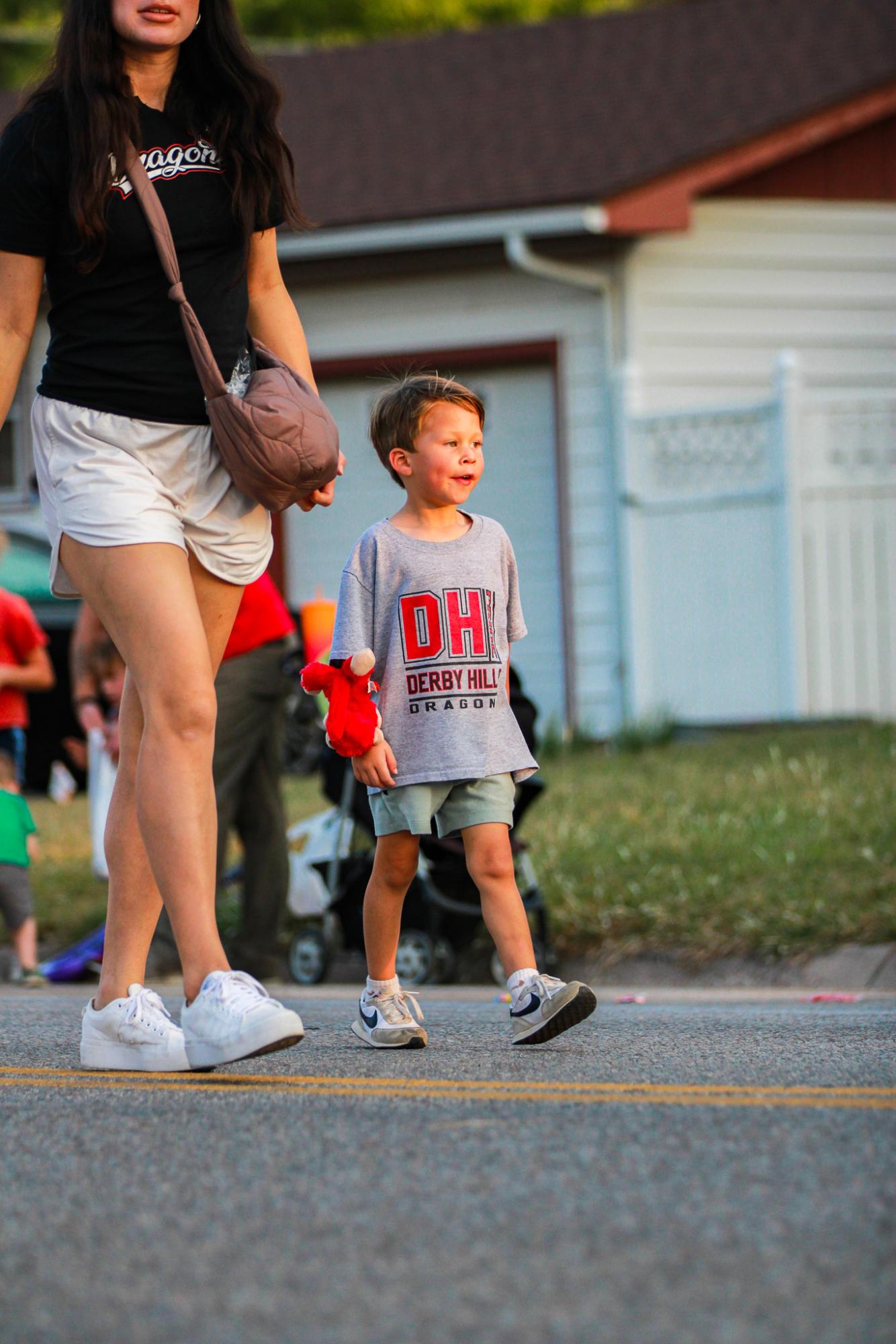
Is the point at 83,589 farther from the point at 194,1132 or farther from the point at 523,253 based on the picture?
the point at 523,253

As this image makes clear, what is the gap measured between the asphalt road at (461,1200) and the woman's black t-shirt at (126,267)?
1392mm

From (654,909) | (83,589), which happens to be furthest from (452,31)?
(83,589)

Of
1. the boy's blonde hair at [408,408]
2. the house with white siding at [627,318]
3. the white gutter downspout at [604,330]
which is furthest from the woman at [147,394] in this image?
the white gutter downspout at [604,330]

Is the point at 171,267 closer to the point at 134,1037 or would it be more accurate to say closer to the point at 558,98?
the point at 134,1037

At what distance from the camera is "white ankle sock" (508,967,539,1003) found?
13.4 feet

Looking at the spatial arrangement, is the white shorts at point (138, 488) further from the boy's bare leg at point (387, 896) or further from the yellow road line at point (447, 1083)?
the yellow road line at point (447, 1083)

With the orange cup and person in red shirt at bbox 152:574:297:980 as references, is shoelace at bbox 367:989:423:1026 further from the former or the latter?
the orange cup

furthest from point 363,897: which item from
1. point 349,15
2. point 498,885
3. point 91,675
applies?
point 349,15

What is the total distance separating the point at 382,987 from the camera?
4.32 meters

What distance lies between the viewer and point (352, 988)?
7.05m

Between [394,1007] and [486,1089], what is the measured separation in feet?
2.84

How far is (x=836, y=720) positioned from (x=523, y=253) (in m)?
4.27

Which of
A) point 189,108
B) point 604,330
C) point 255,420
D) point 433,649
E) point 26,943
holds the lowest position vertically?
point 26,943

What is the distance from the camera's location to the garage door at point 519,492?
14234 millimetres
